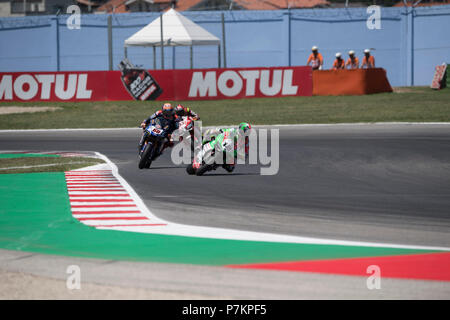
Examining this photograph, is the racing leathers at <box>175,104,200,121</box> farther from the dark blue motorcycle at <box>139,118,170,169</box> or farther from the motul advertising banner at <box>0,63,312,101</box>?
the motul advertising banner at <box>0,63,312,101</box>

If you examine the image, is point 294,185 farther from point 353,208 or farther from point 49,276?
point 49,276

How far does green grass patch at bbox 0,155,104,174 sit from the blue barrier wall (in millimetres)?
23355

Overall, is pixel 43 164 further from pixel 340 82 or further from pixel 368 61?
pixel 368 61

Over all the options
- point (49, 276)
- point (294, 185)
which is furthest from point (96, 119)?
A: point (49, 276)

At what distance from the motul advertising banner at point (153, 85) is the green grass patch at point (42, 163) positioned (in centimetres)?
1252

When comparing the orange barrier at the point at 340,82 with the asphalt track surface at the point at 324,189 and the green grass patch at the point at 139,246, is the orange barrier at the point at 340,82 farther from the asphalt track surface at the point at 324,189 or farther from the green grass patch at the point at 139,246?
the green grass patch at the point at 139,246

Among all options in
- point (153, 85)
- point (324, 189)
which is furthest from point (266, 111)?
point (324, 189)

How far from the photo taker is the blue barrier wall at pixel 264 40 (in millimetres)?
39969

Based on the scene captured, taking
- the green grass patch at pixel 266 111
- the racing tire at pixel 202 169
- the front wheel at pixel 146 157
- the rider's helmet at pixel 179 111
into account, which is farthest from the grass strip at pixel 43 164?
the green grass patch at pixel 266 111

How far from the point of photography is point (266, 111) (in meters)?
27.2

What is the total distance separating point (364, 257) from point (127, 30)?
36489 mm

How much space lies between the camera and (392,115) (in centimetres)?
2533

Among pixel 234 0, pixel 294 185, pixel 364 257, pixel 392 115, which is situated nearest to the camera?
pixel 364 257

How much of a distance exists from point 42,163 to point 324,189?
22.4 feet
